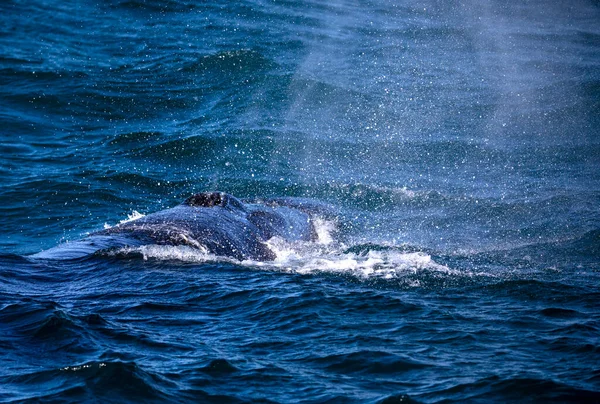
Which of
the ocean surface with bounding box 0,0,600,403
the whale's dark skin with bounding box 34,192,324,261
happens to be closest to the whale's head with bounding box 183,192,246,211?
the whale's dark skin with bounding box 34,192,324,261

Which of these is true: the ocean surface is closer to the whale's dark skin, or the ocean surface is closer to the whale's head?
the whale's dark skin

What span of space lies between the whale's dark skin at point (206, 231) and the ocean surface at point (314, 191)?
34 centimetres

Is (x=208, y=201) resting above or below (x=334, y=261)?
above

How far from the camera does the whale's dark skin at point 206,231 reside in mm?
11008

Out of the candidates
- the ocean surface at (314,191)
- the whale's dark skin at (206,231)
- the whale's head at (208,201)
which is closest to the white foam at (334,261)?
the ocean surface at (314,191)

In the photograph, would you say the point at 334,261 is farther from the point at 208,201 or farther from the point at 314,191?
the point at 314,191

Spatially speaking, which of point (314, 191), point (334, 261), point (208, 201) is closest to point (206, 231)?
point (208, 201)

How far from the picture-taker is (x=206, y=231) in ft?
37.2

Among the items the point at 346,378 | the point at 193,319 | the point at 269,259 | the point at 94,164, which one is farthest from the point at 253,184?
the point at 346,378

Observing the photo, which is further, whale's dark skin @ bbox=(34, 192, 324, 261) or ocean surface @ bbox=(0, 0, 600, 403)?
whale's dark skin @ bbox=(34, 192, 324, 261)

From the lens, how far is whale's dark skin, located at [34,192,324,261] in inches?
433

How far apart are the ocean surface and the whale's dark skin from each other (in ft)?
1.12

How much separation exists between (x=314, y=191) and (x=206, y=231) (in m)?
6.20

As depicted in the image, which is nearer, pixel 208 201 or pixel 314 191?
pixel 208 201
